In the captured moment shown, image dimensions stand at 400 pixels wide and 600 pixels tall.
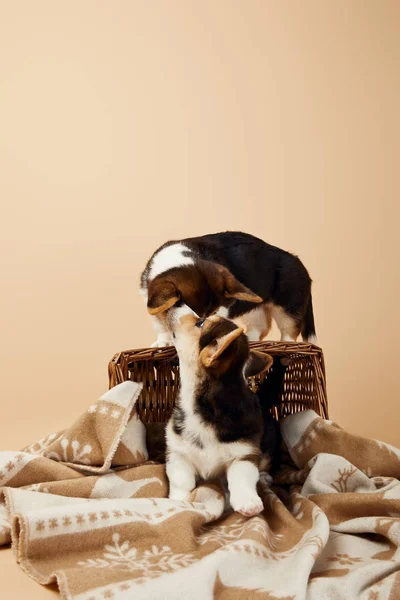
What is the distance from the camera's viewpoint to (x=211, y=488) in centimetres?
245

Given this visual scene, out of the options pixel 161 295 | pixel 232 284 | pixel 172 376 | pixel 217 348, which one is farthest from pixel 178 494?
pixel 232 284

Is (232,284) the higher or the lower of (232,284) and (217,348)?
the higher

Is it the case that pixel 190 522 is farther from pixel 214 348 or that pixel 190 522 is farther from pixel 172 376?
pixel 172 376

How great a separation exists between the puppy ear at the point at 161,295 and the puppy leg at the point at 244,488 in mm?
695

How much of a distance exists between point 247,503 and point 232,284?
989mm

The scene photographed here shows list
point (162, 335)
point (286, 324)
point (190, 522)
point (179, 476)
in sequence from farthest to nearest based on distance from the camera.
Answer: point (286, 324) < point (162, 335) < point (179, 476) < point (190, 522)

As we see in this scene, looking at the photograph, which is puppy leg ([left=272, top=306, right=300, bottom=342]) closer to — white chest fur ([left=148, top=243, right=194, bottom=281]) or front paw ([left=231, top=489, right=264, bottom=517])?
white chest fur ([left=148, top=243, right=194, bottom=281])

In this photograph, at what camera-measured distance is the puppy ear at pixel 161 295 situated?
2.79m

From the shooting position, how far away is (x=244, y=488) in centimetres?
233

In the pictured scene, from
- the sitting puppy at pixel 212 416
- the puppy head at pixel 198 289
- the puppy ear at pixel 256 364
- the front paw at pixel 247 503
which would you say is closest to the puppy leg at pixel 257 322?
the puppy head at pixel 198 289

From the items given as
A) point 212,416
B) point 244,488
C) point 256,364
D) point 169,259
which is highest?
point 169,259

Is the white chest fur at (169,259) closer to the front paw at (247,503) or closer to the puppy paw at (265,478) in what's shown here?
the puppy paw at (265,478)

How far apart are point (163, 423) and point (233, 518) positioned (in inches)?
27.7

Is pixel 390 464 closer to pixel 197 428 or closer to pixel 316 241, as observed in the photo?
pixel 197 428
